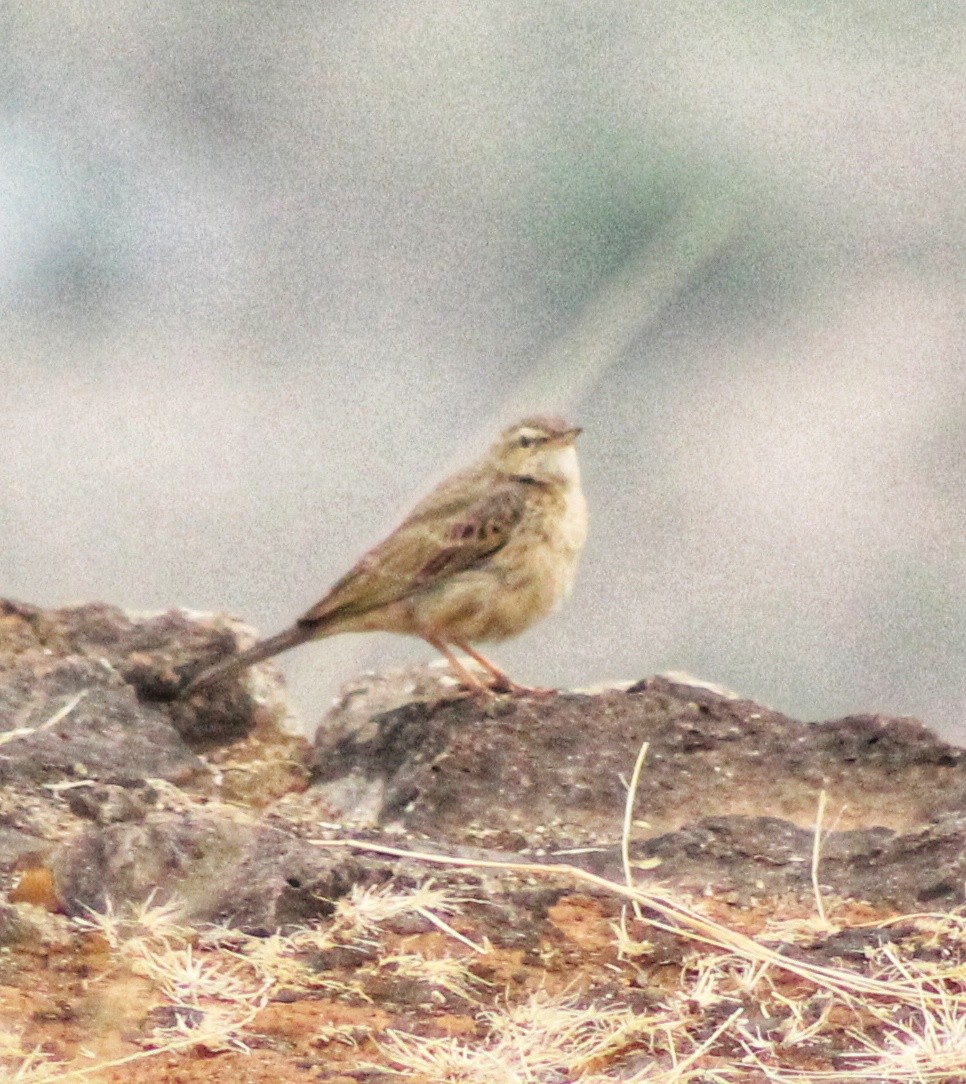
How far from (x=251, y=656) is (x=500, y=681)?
84cm

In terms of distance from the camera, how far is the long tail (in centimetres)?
588

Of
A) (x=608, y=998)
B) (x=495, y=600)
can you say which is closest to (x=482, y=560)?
(x=495, y=600)

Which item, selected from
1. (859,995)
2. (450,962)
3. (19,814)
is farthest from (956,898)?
(19,814)

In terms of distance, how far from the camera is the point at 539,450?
6324 mm

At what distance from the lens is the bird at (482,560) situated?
6.21 meters

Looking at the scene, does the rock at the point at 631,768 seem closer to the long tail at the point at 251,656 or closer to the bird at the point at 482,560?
the long tail at the point at 251,656

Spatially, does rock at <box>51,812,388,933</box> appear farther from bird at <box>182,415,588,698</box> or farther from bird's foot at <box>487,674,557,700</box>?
bird at <box>182,415,588,698</box>

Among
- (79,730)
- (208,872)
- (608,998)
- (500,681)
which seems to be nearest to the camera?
(608,998)

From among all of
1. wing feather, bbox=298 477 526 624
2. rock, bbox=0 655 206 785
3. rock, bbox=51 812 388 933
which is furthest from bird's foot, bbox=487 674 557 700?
rock, bbox=51 812 388 933

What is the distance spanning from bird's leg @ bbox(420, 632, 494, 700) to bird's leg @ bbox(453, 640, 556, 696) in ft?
0.14

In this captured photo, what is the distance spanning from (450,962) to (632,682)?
6.30ft

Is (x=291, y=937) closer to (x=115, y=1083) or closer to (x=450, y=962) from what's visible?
(x=450, y=962)

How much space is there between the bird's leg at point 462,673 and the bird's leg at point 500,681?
4 centimetres

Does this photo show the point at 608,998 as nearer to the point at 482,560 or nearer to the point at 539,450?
the point at 482,560
